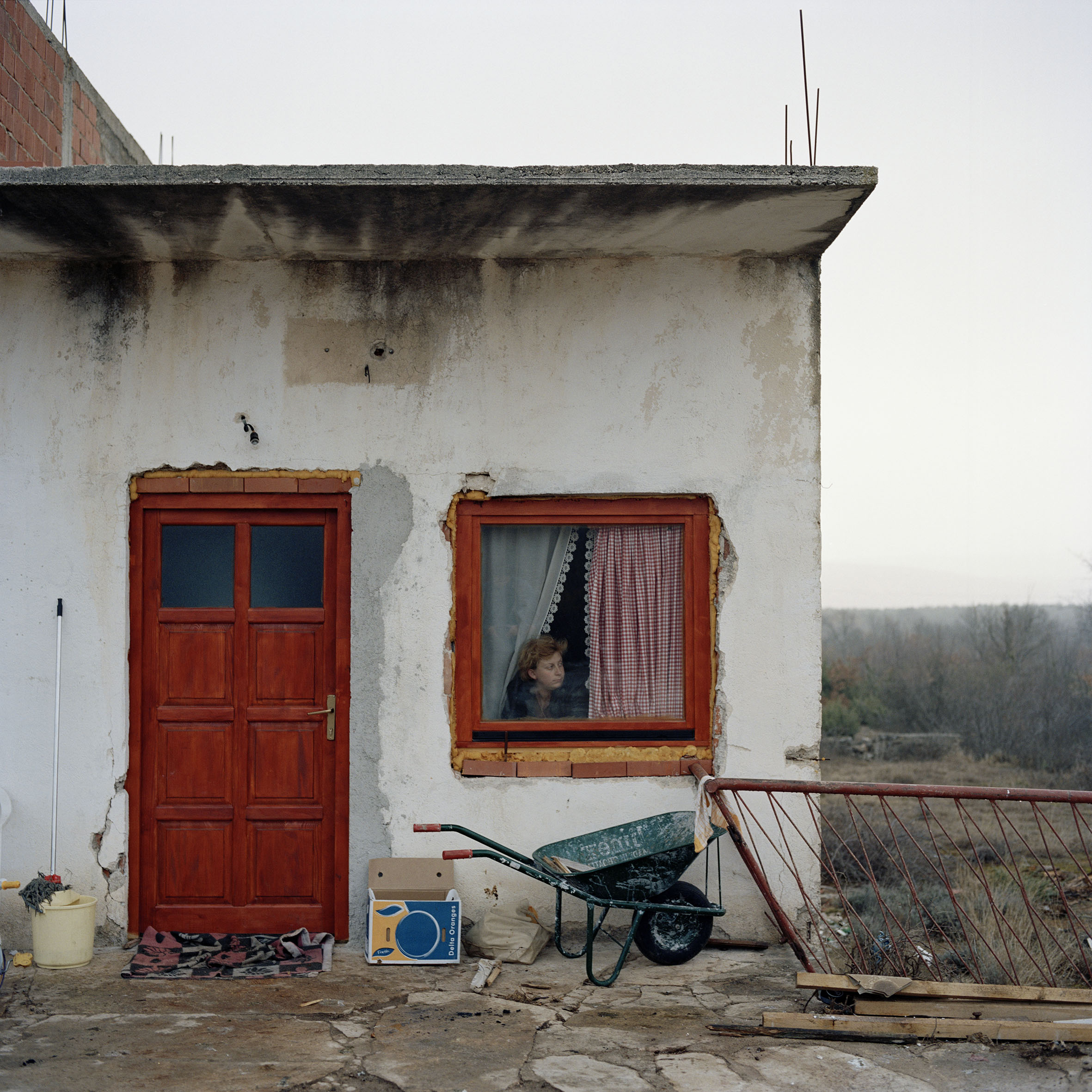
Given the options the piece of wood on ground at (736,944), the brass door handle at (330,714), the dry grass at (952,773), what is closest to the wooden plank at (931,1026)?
the piece of wood on ground at (736,944)

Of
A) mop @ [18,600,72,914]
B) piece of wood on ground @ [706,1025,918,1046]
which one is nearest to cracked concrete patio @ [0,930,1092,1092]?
piece of wood on ground @ [706,1025,918,1046]

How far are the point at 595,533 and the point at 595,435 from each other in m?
0.55

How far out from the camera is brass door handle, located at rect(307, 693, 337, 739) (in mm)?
5336

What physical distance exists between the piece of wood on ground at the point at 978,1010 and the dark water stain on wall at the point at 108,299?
16.1ft

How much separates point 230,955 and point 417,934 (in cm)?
98

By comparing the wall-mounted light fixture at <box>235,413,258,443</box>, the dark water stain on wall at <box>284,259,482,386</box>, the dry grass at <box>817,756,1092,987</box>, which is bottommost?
the dry grass at <box>817,756,1092,987</box>

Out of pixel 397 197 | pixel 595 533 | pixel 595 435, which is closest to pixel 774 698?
pixel 595 533

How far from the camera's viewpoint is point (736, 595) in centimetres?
534

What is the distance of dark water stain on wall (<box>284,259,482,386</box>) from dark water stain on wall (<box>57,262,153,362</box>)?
0.82 m

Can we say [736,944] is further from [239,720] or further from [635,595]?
[239,720]

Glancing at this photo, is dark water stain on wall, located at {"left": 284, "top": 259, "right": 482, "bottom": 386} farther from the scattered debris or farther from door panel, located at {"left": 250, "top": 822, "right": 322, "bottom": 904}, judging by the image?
the scattered debris

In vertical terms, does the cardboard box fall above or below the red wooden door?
below

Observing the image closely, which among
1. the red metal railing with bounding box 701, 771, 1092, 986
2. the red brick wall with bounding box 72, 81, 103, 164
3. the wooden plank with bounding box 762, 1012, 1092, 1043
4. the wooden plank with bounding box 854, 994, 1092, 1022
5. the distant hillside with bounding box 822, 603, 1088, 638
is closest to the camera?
the wooden plank with bounding box 762, 1012, 1092, 1043

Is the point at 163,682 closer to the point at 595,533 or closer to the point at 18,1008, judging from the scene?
the point at 18,1008
